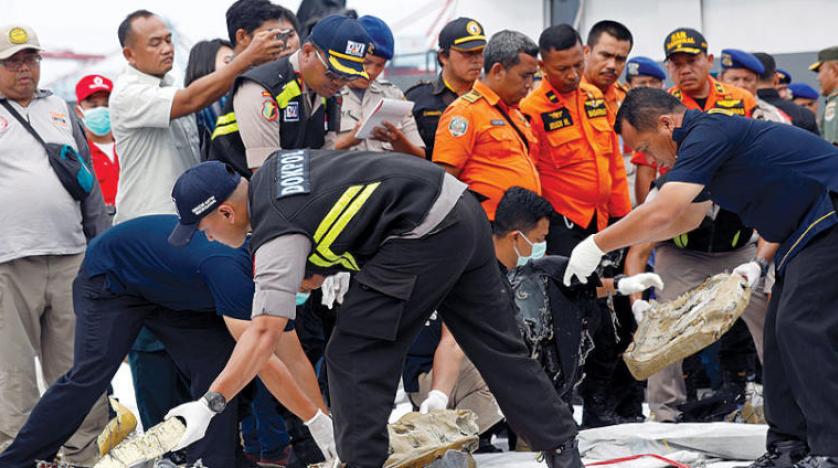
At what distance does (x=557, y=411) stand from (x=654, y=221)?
0.64 metres

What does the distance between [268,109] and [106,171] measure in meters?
2.26

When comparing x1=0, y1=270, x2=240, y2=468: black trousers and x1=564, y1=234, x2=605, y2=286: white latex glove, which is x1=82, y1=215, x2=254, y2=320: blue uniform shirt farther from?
x1=564, y1=234, x2=605, y2=286: white latex glove

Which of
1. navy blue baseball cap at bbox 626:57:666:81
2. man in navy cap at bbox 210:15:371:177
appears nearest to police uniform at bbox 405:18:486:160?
man in navy cap at bbox 210:15:371:177

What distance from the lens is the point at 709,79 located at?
5004mm

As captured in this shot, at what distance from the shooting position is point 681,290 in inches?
185

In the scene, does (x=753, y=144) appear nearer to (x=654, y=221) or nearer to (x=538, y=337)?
(x=654, y=221)

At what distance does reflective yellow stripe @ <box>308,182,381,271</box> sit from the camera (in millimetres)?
2781

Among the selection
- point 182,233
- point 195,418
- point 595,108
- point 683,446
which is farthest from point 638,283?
point 195,418

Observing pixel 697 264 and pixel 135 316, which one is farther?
pixel 697 264

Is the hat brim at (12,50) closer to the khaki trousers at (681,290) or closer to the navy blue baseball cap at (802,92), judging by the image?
the khaki trousers at (681,290)

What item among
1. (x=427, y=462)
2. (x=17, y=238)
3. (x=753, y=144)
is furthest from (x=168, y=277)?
(x=753, y=144)

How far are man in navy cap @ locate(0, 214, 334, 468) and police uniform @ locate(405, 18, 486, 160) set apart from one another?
131 centimetres

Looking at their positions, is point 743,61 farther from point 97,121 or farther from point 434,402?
point 97,121

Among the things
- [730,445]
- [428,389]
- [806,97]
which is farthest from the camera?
[806,97]
